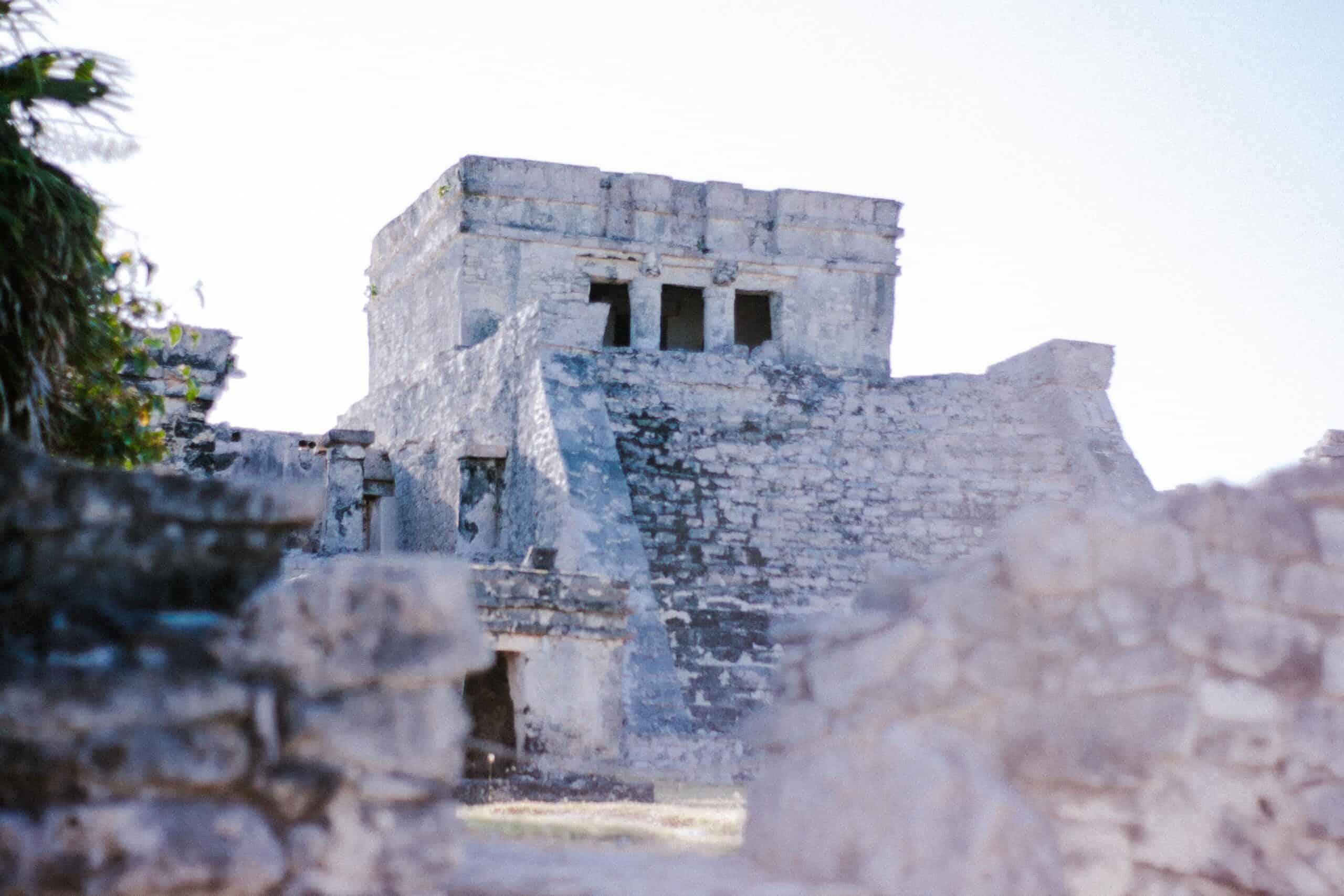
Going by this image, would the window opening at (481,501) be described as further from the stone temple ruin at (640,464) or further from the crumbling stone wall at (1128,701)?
the crumbling stone wall at (1128,701)

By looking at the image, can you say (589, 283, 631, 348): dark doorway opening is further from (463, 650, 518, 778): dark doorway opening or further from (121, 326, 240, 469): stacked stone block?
(463, 650, 518, 778): dark doorway opening

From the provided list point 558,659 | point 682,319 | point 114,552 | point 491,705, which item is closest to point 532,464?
point 491,705

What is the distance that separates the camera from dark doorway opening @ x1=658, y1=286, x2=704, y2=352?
22.3 metres

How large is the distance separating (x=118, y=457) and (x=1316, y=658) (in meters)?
4.62

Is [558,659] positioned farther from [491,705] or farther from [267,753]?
[267,753]

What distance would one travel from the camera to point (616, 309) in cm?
2212

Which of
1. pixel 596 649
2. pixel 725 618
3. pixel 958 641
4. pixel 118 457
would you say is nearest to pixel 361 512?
pixel 725 618

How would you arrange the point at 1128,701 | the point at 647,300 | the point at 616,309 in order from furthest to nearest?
the point at 616,309
the point at 647,300
the point at 1128,701

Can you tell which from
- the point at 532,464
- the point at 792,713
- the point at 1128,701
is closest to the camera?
the point at 1128,701

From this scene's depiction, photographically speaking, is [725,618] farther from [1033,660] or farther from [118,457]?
[1033,660]

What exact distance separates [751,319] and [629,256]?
2859mm

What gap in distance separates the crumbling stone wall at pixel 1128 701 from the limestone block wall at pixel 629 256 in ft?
50.3

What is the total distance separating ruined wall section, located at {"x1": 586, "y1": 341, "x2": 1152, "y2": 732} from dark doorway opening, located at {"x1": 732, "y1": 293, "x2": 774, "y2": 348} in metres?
8.13

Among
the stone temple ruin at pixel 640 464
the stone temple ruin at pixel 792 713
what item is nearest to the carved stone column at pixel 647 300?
the stone temple ruin at pixel 640 464
